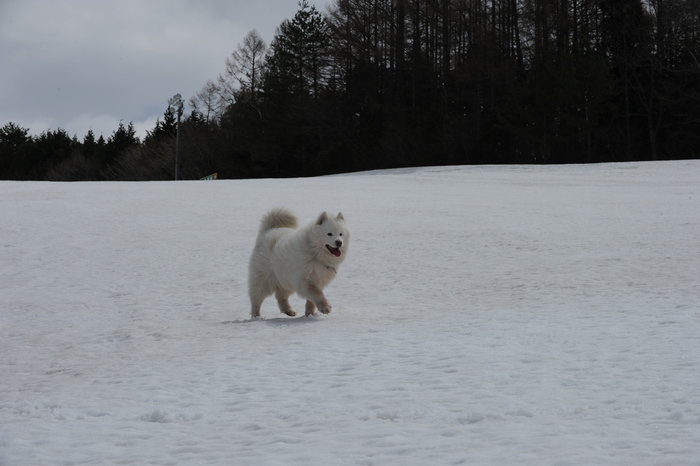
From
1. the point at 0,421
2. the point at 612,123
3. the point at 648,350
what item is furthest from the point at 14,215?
the point at 612,123

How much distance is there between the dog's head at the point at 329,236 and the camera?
7578mm

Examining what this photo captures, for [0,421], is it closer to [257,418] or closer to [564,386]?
[257,418]

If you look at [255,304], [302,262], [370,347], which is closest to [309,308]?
[302,262]

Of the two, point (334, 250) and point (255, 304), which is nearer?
point (334, 250)

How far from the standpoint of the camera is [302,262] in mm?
7660

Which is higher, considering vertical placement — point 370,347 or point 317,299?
point 317,299

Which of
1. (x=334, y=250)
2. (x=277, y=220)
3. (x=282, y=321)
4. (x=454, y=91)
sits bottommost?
(x=282, y=321)

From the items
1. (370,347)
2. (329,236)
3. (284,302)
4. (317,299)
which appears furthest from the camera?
(284,302)

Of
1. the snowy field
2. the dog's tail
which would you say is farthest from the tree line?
the dog's tail

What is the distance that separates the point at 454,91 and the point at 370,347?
4278 centimetres

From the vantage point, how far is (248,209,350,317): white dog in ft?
25.1

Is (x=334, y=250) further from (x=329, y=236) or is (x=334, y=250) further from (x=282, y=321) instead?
(x=282, y=321)

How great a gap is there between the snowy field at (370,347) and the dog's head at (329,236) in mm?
706

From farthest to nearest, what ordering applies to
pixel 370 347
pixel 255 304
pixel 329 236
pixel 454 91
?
pixel 454 91, pixel 255 304, pixel 329 236, pixel 370 347
